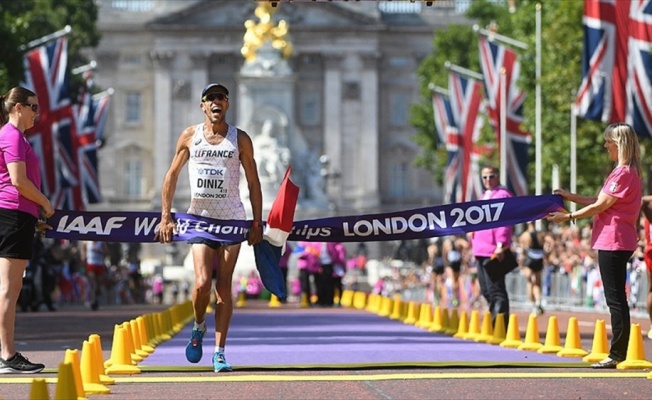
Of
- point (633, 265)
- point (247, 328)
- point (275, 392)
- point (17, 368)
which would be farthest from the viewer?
point (633, 265)

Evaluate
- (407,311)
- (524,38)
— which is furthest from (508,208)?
(524,38)

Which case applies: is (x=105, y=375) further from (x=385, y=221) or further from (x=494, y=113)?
(x=494, y=113)

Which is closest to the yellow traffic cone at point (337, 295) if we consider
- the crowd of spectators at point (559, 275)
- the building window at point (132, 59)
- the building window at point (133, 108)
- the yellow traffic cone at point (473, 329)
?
the crowd of spectators at point (559, 275)

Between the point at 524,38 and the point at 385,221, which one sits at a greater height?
the point at 524,38

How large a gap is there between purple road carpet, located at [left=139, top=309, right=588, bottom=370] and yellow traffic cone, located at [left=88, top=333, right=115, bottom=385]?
1.79m

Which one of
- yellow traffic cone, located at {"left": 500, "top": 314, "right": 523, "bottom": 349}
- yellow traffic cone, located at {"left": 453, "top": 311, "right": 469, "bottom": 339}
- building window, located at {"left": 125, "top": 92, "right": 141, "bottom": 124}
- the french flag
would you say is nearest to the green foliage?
yellow traffic cone, located at {"left": 453, "top": 311, "right": 469, "bottom": 339}

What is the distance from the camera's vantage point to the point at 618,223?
17.0 meters

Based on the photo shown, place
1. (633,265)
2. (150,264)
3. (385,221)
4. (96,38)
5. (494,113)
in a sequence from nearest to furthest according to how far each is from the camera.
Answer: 1. (385,221)
2. (633,265)
3. (494,113)
4. (96,38)
5. (150,264)

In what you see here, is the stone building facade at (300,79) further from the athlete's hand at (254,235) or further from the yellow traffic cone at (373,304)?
the athlete's hand at (254,235)

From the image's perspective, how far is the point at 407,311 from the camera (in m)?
31.4

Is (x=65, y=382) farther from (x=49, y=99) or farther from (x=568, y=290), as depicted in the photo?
(x=49, y=99)

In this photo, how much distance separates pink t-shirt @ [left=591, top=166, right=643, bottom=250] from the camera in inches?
669

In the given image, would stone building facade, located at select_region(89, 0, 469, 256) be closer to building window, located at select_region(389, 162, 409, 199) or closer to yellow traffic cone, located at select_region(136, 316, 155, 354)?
building window, located at select_region(389, 162, 409, 199)

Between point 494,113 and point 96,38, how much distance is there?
28.8 m
